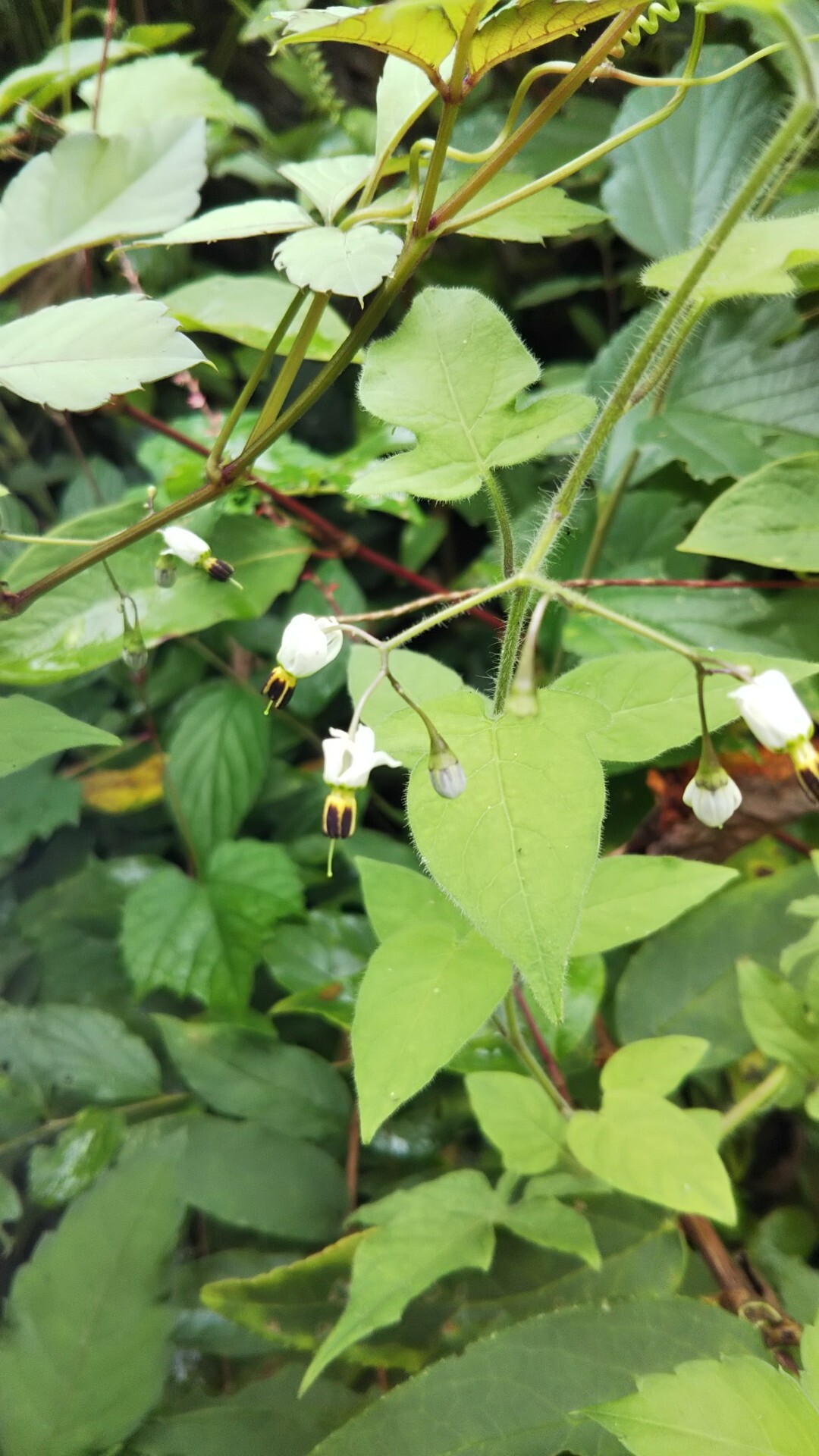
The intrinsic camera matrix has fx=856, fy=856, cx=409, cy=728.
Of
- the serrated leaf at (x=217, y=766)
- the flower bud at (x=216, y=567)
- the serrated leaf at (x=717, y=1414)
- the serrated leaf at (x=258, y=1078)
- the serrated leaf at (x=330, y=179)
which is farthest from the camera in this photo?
the serrated leaf at (x=217, y=766)

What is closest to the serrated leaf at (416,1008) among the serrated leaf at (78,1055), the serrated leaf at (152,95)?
the serrated leaf at (78,1055)

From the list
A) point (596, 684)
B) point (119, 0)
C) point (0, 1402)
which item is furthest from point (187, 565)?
point (119, 0)

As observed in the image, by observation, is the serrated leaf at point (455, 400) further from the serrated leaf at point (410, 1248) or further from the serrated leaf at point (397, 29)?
the serrated leaf at point (410, 1248)

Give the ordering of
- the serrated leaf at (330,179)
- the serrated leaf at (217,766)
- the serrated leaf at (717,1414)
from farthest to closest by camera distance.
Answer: the serrated leaf at (217,766), the serrated leaf at (330,179), the serrated leaf at (717,1414)

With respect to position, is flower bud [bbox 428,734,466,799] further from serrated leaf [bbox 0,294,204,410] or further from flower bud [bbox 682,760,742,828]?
serrated leaf [bbox 0,294,204,410]

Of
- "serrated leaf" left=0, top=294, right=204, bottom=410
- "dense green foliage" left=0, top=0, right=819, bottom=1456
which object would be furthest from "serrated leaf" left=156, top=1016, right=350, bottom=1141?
"serrated leaf" left=0, top=294, right=204, bottom=410

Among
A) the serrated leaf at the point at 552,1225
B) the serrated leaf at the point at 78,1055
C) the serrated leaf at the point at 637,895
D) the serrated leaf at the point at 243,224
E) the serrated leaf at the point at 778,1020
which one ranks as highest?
the serrated leaf at the point at 243,224

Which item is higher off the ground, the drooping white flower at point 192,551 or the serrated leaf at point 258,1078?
the drooping white flower at point 192,551

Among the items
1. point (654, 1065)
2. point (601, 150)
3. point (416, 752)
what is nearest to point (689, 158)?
point (601, 150)
